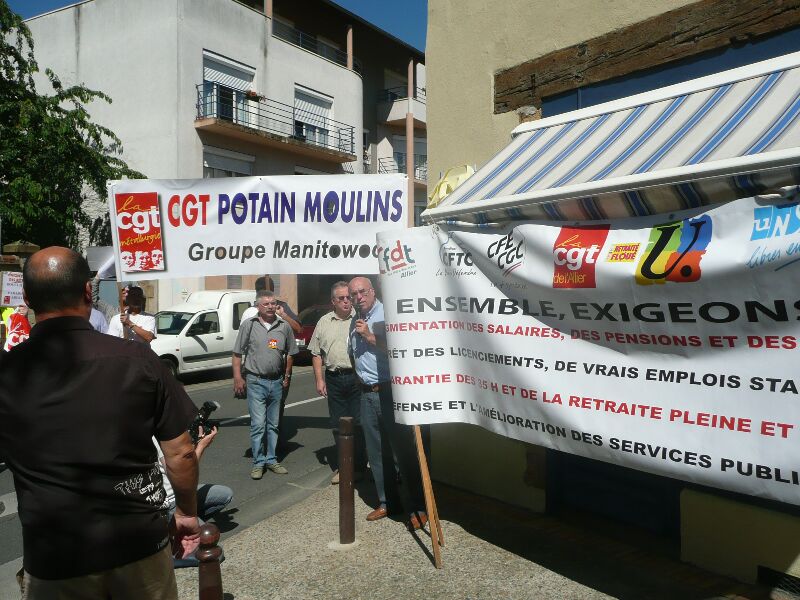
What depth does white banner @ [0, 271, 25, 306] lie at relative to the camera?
436 inches

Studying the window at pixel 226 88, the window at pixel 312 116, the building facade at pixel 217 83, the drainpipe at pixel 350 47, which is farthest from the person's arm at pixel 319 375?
the drainpipe at pixel 350 47

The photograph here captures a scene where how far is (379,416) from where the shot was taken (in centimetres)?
566

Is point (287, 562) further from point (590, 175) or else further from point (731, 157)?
point (731, 157)

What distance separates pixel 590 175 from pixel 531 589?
252 cm

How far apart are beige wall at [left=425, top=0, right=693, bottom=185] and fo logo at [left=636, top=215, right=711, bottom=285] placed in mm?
2408

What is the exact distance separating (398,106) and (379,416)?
2576cm

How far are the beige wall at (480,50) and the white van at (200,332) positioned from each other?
9.15m

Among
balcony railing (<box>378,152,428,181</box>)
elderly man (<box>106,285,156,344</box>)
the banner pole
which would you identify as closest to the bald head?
the banner pole

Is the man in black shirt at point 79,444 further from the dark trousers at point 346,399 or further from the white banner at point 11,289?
the white banner at point 11,289

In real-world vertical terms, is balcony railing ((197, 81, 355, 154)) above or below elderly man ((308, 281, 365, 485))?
above

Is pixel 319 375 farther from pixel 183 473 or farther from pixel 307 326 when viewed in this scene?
pixel 307 326

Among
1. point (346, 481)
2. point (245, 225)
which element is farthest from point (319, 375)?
point (346, 481)

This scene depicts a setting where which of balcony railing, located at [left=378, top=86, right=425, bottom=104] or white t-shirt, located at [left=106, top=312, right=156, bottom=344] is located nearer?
white t-shirt, located at [left=106, top=312, right=156, bottom=344]

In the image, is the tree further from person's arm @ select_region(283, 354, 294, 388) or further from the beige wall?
the beige wall
